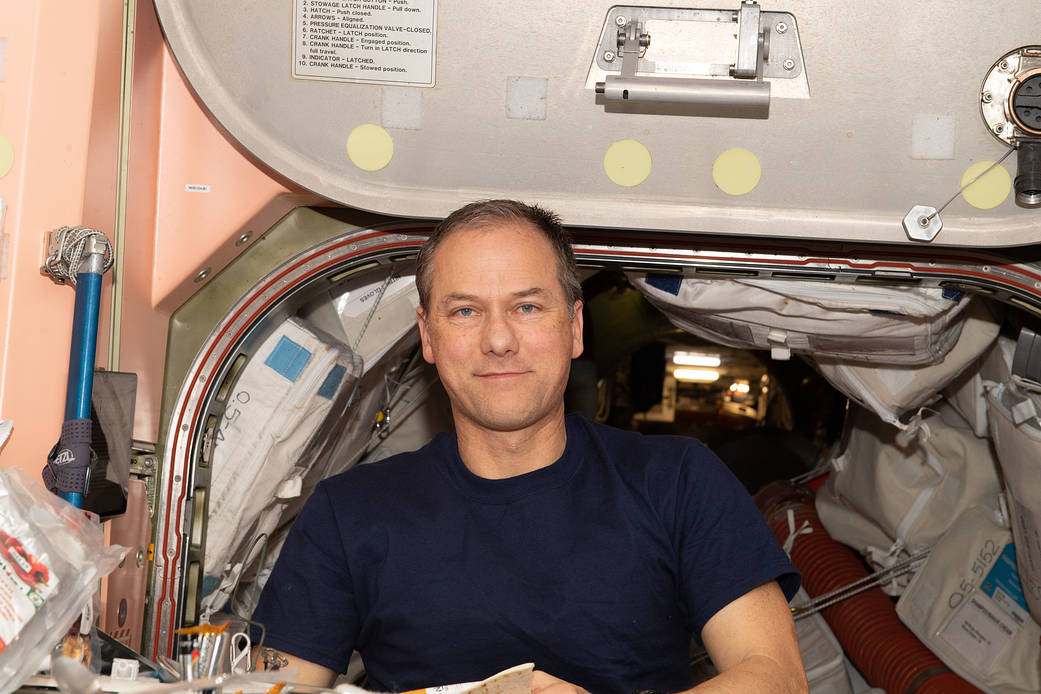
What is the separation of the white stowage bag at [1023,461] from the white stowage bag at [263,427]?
1.62 meters

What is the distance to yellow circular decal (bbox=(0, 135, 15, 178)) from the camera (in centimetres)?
166

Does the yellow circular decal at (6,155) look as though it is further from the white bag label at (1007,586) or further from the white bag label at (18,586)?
the white bag label at (1007,586)

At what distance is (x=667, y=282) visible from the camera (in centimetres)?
233

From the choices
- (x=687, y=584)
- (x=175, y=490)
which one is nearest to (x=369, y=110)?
(x=175, y=490)

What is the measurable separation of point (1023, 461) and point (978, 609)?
71cm

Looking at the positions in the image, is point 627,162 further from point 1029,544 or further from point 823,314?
point 1029,544

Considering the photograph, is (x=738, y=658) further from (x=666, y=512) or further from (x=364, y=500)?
(x=364, y=500)

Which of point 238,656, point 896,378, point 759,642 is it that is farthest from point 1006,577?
point 238,656

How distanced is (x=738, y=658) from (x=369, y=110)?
117 cm

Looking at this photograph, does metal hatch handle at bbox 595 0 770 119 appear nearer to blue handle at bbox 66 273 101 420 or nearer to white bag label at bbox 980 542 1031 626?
blue handle at bbox 66 273 101 420

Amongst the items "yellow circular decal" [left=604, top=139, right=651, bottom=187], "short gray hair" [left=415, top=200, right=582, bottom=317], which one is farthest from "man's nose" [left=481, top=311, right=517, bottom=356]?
"yellow circular decal" [left=604, top=139, right=651, bottom=187]

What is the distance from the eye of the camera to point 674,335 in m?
4.49

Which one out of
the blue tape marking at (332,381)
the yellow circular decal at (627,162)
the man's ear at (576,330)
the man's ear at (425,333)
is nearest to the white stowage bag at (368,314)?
the blue tape marking at (332,381)

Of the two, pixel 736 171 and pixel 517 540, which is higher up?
pixel 736 171
